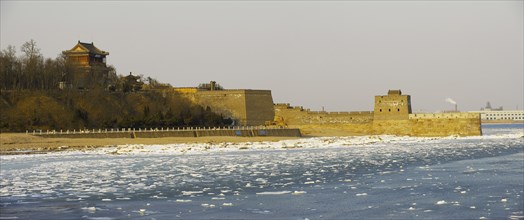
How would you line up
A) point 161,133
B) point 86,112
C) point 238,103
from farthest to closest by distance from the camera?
point 238,103, point 86,112, point 161,133

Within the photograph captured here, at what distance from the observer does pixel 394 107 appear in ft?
251

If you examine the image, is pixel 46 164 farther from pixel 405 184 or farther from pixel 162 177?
pixel 405 184

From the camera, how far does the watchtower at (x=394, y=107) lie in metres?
76.5

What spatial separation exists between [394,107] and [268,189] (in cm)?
5547

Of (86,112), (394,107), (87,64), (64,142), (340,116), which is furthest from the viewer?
(87,64)

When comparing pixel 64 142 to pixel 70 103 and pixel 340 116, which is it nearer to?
pixel 70 103

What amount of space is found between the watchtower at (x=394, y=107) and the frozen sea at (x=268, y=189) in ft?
132

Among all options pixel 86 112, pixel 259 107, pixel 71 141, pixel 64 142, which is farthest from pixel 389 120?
pixel 64 142

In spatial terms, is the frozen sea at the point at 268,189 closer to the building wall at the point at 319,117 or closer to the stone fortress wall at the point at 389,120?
the stone fortress wall at the point at 389,120

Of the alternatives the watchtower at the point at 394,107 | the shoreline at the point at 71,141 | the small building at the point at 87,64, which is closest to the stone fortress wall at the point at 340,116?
the watchtower at the point at 394,107

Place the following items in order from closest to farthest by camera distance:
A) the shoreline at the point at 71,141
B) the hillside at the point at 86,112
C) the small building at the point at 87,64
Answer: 1. the shoreline at the point at 71,141
2. the hillside at the point at 86,112
3. the small building at the point at 87,64

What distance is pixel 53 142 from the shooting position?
176 feet

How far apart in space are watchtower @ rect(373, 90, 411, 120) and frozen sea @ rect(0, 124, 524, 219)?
132 feet

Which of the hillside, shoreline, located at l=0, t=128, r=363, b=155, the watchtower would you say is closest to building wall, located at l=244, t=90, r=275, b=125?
the hillside
